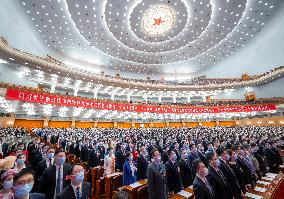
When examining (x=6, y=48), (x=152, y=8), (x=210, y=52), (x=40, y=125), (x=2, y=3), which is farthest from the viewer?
(x=210, y=52)

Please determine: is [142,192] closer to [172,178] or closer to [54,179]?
[172,178]

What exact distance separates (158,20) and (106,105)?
1462 centimetres

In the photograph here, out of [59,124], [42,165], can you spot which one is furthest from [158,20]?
[42,165]

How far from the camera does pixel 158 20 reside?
26625mm

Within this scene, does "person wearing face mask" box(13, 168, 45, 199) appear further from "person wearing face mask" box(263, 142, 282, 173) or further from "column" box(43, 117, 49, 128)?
"column" box(43, 117, 49, 128)

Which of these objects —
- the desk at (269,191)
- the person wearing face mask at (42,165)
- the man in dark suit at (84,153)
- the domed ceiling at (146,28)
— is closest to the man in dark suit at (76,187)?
the person wearing face mask at (42,165)

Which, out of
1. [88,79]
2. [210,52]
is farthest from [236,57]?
[88,79]

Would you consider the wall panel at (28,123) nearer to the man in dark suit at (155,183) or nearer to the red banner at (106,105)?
the red banner at (106,105)

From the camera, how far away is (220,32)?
1097 inches

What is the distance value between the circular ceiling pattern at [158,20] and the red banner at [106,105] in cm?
1214

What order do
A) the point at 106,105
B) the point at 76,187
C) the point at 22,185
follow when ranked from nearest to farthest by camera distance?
1. the point at 22,185
2. the point at 76,187
3. the point at 106,105

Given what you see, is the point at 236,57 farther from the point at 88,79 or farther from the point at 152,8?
the point at 88,79

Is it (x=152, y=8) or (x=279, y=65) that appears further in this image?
(x=279, y=65)

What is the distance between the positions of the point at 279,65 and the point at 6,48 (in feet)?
112
